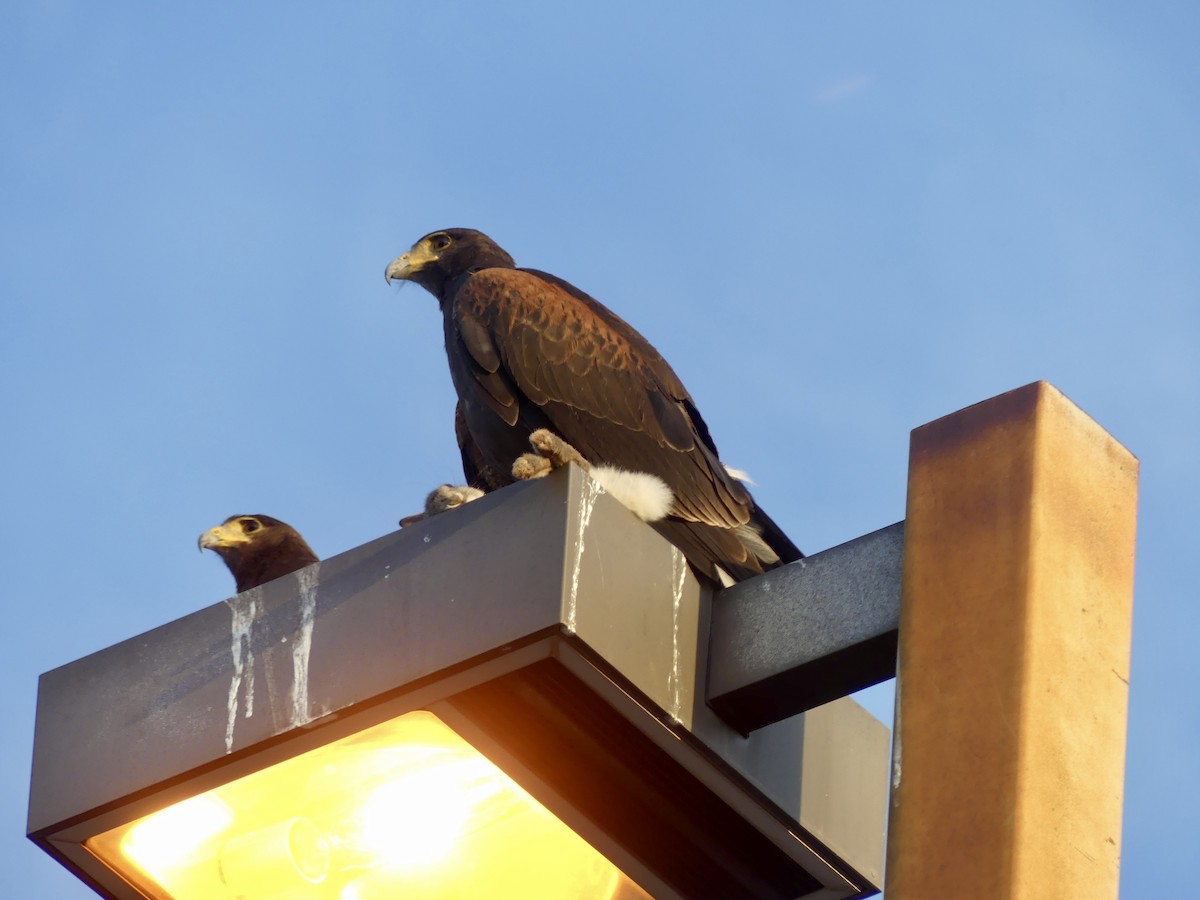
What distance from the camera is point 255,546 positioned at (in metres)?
9.36

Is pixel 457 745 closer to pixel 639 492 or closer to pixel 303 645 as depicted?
pixel 303 645

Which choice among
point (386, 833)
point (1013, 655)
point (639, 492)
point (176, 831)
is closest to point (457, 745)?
point (386, 833)

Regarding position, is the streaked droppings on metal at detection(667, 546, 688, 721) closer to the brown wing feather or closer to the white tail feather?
the white tail feather

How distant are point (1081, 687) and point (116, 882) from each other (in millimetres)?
2175

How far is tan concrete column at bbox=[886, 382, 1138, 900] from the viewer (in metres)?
3.10

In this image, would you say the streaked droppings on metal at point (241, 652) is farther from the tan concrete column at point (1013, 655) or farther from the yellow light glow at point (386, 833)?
the tan concrete column at point (1013, 655)

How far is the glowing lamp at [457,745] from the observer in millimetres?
3748

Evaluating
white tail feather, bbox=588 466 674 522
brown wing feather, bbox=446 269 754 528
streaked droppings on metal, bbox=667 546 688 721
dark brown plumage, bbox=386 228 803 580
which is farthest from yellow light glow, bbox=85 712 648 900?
brown wing feather, bbox=446 269 754 528

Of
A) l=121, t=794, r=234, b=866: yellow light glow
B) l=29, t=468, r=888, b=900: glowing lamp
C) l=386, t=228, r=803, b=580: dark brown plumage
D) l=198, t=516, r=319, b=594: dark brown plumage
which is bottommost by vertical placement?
l=121, t=794, r=234, b=866: yellow light glow

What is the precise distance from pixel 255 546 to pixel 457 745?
5.61 meters

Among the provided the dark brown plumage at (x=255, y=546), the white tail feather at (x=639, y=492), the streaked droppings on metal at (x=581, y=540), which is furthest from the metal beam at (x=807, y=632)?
the dark brown plumage at (x=255, y=546)

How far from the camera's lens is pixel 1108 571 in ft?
11.5

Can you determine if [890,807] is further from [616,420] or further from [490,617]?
[616,420]

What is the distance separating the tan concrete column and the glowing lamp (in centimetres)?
63
